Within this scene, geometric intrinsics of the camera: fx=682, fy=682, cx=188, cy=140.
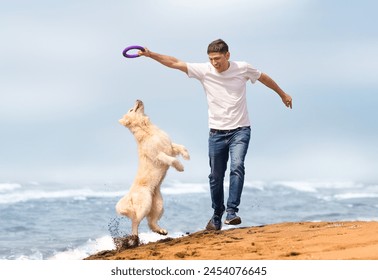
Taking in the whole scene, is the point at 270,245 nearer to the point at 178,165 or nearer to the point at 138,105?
the point at 178,165

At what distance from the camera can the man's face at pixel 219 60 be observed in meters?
8.66

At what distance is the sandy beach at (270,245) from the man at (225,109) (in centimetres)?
50

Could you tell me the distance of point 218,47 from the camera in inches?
340

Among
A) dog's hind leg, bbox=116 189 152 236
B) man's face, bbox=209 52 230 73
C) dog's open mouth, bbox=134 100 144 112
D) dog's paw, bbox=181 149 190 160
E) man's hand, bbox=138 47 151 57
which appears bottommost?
dog's hind leg, bbox=116 189 152 236

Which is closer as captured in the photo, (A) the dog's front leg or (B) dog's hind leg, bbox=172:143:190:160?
(A) the dog's front leg

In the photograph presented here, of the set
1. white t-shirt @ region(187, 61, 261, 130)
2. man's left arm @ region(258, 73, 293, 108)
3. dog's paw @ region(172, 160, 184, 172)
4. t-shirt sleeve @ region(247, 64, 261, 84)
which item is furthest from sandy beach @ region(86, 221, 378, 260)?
t-shirt sleeve @ region(247, 64, 261, 84)

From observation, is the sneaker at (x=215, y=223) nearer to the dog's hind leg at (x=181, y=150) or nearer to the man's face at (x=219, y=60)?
the dog's hind leg at (x=181, y=150)

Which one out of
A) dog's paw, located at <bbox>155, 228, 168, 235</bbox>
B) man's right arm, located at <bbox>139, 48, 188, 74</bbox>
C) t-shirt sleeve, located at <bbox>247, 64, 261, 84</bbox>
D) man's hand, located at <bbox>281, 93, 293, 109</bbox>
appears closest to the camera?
man's right arm, located at <bbox>139, 48, 188, 74</bbox>

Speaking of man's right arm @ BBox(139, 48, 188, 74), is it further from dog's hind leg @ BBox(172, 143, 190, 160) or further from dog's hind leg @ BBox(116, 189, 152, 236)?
dog's hind leg @ BBox(116, 189, 152, 236)

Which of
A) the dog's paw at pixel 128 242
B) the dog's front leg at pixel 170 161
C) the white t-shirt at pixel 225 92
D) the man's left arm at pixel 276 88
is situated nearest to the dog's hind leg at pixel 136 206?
the dog's paw at pixel 128 242

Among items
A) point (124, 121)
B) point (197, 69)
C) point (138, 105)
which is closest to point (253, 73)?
point (197, 69)

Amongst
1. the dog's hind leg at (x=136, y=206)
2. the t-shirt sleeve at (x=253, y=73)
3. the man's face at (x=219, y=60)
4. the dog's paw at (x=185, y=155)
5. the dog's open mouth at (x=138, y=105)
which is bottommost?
the dog's hind leg at (x=136, y=206)

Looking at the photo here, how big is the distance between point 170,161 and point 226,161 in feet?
2.86

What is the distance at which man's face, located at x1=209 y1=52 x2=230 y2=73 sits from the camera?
866cm
